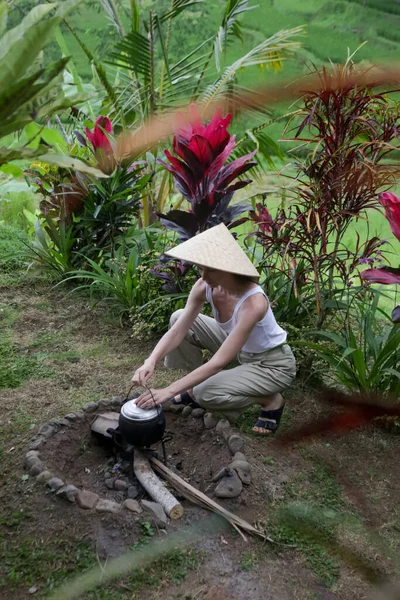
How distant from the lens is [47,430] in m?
2.19

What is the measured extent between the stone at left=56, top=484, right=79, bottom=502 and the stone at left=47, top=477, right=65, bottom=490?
17mm

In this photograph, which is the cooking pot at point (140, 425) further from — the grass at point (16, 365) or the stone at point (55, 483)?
the grass at point (16, 365)

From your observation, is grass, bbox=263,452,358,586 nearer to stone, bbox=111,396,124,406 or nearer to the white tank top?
the white tank top

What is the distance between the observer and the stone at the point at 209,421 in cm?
231

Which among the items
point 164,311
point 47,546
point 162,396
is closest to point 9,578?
point 47,546

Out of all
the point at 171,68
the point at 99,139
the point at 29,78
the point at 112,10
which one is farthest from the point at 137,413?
the point at 112,10

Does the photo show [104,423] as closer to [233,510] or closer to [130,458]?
[130,458]

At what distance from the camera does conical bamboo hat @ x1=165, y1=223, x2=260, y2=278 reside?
204cm

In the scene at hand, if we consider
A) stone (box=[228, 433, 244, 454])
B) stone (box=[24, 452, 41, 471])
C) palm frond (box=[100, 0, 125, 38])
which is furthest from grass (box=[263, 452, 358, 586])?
palm frond (box=[100, 0, 125, 38])

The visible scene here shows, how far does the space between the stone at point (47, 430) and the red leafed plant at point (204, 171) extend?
1.11 metres

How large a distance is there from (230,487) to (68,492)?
19.9 inches

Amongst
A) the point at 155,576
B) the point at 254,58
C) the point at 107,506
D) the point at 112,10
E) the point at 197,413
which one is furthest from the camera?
the point at 112,10

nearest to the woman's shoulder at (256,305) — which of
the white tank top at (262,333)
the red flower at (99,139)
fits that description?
the white tank top at (262,333)

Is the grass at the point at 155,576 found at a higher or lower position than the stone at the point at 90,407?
lower
